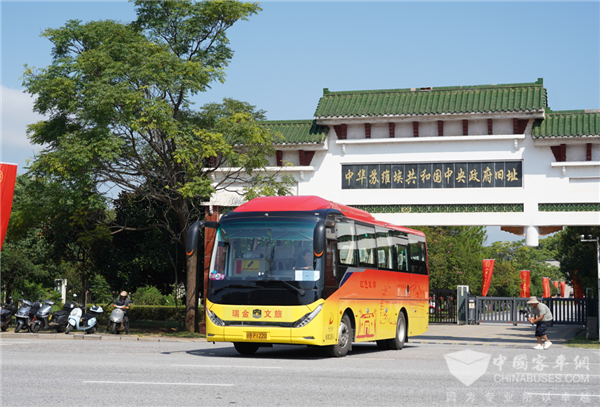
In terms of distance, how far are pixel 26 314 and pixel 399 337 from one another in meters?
13.3

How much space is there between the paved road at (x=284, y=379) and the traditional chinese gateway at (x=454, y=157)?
8458mm

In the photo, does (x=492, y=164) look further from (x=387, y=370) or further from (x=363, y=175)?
(x=387, y=370)

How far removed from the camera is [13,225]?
24484 millimetres

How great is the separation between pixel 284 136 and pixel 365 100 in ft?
11.1

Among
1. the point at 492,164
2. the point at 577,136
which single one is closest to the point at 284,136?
the point at 492,164

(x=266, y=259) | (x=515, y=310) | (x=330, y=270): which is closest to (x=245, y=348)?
(x=266, y=259)

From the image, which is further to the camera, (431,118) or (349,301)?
(431,118)

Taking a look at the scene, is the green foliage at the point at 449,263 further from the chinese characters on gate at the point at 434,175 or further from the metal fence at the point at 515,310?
the chinese characters on gate at the point at 434,175

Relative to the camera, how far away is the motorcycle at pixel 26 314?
2342cm

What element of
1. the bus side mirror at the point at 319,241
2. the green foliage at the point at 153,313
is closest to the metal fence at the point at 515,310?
the green foliage at the point at 153,313

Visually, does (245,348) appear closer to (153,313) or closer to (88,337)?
(88,337)

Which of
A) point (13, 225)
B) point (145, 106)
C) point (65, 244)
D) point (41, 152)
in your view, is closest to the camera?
point (145, 106)

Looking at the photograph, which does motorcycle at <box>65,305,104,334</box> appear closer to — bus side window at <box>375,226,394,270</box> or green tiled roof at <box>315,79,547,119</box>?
green tiled roof at <box>315,79,547,119</box>

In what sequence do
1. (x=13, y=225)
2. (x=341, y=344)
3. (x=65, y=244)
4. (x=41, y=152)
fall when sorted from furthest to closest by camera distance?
(x=65, y=244) < (x=13, y=225) < (x=41, y=152) < (x=341, y=344)
